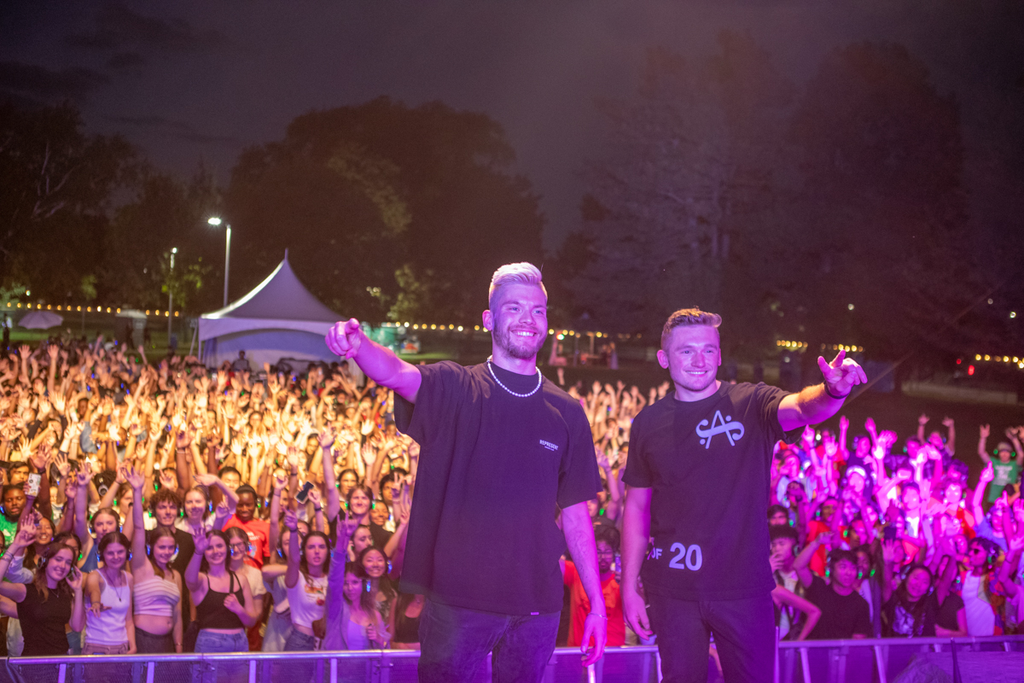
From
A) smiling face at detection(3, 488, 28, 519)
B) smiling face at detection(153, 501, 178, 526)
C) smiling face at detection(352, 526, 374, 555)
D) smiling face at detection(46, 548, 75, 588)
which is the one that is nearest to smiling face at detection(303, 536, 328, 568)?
smiling face at detection(352, 526, 374, 555)

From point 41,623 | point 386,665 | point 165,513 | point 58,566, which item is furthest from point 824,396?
point 165,513

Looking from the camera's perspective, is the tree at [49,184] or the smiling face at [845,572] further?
the tree at [49,184]

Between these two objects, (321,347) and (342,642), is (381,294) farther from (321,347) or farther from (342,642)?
(342,642)

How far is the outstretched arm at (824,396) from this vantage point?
111 inches

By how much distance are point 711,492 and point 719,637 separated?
1.57 feet

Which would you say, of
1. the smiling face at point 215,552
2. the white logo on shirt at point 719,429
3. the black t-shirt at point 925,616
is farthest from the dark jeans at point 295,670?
the black t-shirt at point 925,616

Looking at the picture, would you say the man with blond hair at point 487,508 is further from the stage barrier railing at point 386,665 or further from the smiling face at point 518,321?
the stage barrier railing at point 386,665

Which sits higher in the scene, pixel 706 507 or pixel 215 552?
pixel 706 507

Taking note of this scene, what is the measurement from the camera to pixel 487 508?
2617 mm

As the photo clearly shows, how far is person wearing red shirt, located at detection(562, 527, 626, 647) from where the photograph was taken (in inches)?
192

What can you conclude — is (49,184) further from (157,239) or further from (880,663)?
(880,663)

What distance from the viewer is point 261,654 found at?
3.58 metres

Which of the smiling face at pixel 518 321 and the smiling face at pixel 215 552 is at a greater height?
the smiling face at pixel 518 321

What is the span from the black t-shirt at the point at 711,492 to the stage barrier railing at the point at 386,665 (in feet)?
2.33
